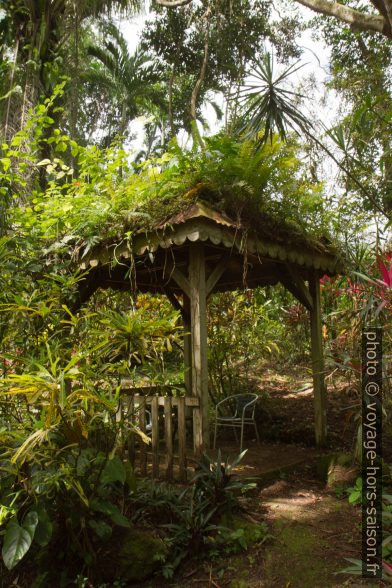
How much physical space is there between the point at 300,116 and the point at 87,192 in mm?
2397

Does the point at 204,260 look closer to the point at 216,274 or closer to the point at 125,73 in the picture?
the point at 216,274

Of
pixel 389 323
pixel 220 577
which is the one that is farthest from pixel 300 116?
pixel 220 577

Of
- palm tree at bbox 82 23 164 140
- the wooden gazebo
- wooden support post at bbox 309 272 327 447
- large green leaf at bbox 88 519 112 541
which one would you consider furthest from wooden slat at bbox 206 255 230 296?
palm tree at bbox 82 23 164 140

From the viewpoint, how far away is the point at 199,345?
14.1ft

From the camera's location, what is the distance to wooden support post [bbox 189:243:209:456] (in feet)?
13.7

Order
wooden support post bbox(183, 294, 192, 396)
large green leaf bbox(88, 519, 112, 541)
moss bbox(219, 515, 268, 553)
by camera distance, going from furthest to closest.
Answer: wooden support post bbox(183, 294, 192, 396), moss bbox(219, 515, 268, 553), large green leaf bbox(88, 519, 112, 541)

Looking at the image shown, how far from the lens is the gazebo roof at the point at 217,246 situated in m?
4.04

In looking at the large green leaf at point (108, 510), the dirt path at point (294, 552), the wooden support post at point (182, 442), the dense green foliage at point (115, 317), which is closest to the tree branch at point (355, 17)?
the dense green foliage at point (115, 317)

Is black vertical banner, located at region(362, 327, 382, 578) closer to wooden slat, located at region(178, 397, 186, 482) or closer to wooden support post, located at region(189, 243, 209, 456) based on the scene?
wooden support post, located at region(189, 243, 209, 456)

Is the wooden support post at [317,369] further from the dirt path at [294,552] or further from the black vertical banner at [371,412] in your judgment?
the dirt path at [294,552]

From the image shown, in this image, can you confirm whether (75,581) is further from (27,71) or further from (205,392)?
(27,71)

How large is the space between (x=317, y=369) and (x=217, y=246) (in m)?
2.35

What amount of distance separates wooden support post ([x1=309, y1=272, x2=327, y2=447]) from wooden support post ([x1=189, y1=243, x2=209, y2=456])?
181cm

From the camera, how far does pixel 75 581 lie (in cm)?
300
